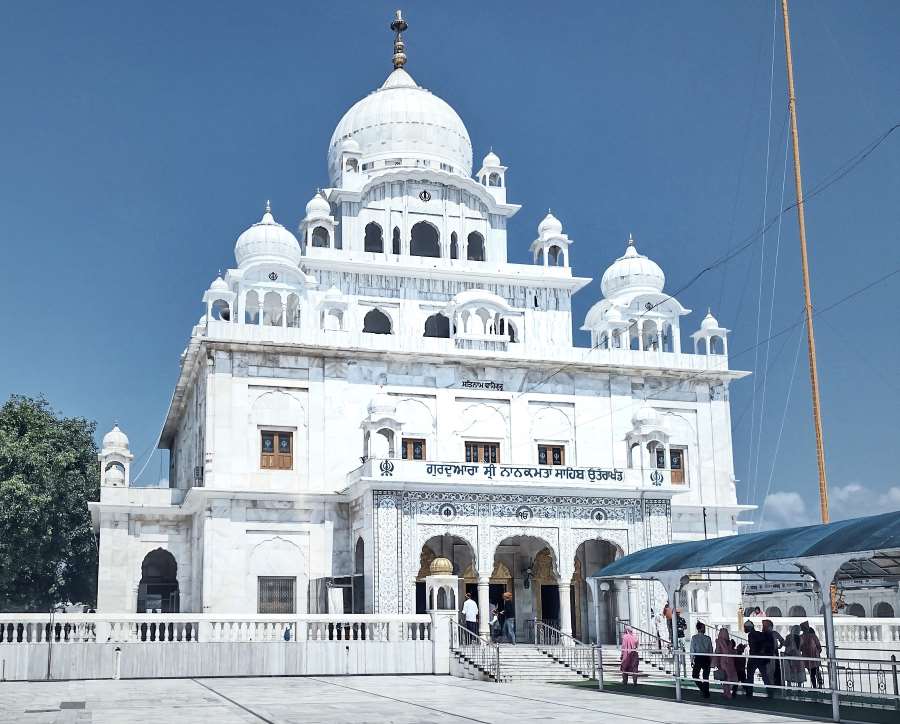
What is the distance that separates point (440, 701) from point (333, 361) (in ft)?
64.5

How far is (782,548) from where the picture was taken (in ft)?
65.5

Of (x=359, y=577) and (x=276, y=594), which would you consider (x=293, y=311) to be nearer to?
(x=276, y=594)

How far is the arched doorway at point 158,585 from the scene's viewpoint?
142ft

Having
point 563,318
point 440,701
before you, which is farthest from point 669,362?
point 440,701

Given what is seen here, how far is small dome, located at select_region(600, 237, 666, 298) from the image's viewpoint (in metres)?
43.8

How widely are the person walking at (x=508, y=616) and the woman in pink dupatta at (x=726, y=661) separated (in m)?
13.3

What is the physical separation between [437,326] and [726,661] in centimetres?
2460

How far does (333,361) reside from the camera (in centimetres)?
3856

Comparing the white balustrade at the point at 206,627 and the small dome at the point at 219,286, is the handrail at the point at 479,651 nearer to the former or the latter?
the white balustrade at the point at 206,627

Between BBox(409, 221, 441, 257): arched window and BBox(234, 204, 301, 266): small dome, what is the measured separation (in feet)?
20.6

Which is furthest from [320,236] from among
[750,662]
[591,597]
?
[750,662]

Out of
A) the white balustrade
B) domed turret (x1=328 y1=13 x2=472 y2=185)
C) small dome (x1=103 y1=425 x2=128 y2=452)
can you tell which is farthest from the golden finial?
the white balustrade

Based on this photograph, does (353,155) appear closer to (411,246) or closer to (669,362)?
(411,246)

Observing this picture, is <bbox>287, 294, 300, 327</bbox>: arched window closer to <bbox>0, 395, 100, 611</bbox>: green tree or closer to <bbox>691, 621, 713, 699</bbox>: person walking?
<bbox>0, 395, 100, 611</bbox>: green tree
